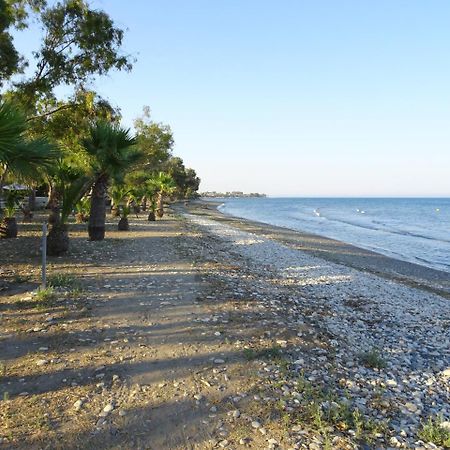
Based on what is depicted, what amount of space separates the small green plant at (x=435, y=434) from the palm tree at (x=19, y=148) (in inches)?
296

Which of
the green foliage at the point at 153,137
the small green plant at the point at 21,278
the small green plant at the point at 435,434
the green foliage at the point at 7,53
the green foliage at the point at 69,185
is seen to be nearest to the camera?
the small green plant at the point at 435,434

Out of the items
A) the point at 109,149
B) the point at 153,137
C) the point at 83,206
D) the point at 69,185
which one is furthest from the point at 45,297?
the point at 153,137

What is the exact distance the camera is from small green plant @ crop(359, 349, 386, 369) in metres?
6.58

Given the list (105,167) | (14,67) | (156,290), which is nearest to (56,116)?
(14,67)

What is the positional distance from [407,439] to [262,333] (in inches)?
122

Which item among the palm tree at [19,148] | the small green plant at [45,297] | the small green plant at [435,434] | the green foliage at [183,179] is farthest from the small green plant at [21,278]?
the green foliage at [183,179]

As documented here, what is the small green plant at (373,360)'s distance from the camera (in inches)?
259

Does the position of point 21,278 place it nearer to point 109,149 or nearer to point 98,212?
point 109,149

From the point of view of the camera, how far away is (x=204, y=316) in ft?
25.9

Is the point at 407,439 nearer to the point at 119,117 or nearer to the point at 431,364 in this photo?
the point at 431,364

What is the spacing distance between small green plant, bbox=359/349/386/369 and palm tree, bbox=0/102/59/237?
23.4 feet

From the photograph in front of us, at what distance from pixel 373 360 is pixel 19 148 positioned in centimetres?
783

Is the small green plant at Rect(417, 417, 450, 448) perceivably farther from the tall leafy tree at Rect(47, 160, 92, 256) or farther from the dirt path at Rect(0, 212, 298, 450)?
the tall leafy tree at Rect(47, 160, 92, 256)

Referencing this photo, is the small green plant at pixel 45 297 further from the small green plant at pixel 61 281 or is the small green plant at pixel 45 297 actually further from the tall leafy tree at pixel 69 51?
the tall leafy tree at pixel 69 51
